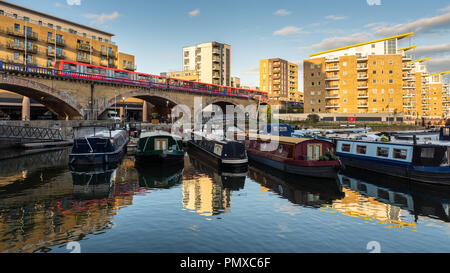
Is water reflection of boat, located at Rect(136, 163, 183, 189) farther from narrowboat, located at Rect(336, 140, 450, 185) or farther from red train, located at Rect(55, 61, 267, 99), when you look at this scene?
red train, located at Rect(55, 61, 267, 99)

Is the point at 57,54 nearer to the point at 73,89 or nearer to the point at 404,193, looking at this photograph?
the point at 73,89

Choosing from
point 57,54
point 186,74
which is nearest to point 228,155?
point 57,54

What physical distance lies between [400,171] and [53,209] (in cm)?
2277

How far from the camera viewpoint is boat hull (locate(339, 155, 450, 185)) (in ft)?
65.8

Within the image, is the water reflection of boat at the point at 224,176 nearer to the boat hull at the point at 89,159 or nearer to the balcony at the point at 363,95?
the boat hull at the point at 89,159

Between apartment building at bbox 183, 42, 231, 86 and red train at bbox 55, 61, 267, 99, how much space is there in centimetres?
2415

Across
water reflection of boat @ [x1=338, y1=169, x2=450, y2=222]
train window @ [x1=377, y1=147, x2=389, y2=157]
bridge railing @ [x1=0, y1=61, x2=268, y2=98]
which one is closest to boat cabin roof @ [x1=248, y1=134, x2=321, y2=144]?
water reflection of boat @ [x1=338, y1=169, x2=450, y2=222]

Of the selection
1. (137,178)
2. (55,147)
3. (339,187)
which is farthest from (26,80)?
(339,187)

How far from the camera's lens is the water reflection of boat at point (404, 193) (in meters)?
15.6

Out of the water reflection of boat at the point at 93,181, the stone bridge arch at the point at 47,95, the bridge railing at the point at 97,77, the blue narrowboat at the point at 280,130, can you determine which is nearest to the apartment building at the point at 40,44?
the bridge railing at the point at 97,77

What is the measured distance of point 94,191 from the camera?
1856cm

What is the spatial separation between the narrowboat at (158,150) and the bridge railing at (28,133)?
19157mm

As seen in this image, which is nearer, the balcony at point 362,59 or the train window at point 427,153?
the train window at point 427,153
